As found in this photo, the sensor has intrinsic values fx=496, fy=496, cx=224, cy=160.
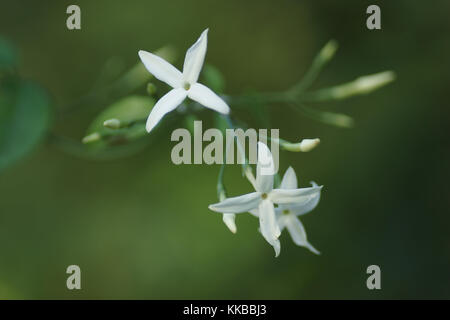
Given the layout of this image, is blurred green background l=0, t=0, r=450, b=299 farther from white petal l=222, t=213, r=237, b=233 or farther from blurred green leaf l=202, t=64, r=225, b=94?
white petal l=222, t=213, r=237, b=233

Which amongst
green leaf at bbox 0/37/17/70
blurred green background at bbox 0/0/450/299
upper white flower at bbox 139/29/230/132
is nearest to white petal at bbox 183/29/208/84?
upper white flower at bbox 139/29/230/132

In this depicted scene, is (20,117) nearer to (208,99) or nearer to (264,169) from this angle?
(208,99)

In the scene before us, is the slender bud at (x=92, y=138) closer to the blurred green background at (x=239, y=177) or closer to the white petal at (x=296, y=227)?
the white petal at (x=296, y=227)

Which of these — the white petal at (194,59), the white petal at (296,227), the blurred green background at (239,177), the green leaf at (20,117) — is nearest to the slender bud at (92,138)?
the green leaf at (20,117)

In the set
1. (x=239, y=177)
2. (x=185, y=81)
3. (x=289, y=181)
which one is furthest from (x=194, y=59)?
(x=239, y=177)

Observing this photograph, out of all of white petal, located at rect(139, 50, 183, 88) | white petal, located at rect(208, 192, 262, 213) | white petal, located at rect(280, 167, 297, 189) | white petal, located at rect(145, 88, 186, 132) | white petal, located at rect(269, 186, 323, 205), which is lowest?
white petal, located at rect(208, 192, 262, 213)

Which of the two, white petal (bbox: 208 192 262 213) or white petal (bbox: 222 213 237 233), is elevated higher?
white petal (bbox: 208 192 262 213)
